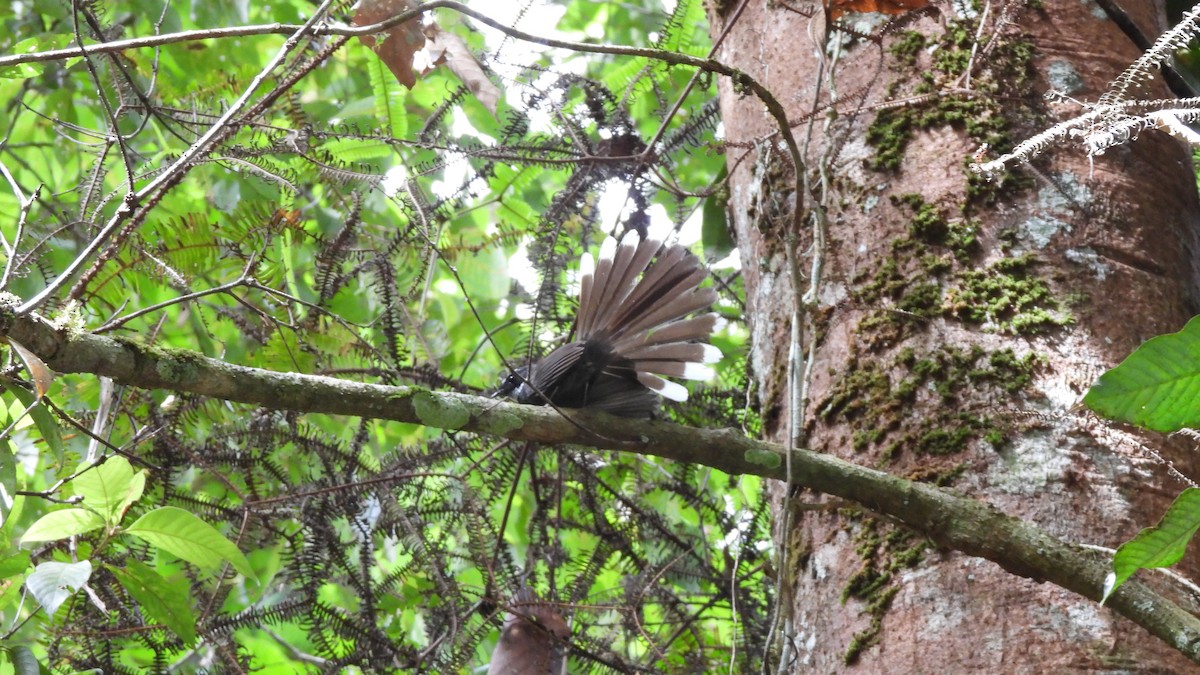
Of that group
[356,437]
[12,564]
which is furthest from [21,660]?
[356,437]

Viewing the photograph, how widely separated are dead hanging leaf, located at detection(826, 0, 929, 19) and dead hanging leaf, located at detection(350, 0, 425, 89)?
659mm

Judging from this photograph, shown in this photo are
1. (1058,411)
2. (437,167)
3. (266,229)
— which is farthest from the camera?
(266,229)

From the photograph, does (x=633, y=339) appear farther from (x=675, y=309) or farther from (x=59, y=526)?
(x=59, y=526)

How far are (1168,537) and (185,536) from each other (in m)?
1.35

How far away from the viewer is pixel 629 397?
6.20 feet

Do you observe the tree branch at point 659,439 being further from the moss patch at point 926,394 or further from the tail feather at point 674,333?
the tail feather at point 674,333

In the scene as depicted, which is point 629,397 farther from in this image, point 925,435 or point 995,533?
point 995,533

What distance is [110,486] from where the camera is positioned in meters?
1.58

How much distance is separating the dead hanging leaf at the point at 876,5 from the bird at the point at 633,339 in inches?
22.0

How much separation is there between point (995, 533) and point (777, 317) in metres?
0.67

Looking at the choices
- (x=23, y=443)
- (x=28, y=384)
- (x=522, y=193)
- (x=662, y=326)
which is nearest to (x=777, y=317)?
(x=662, y=326)

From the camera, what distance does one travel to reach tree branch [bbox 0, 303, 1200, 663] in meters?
1.17

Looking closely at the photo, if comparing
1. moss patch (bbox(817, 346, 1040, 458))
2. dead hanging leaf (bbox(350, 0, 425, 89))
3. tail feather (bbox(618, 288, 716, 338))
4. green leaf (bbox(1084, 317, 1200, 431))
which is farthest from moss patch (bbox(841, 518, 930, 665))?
dead hanging leaf (bbox(350, 0, 425, 89))

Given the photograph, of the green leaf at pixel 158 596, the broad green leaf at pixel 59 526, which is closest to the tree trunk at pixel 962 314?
the green leaf at pixel 158 596
